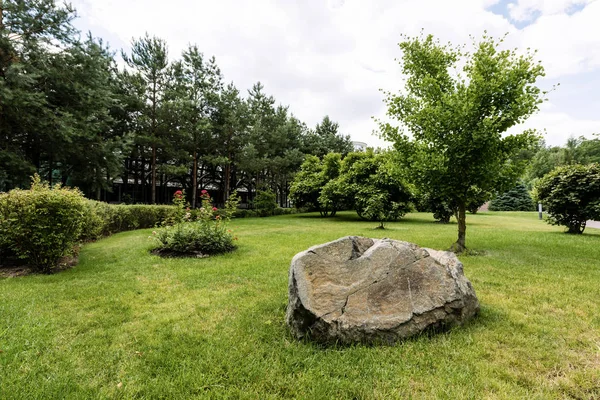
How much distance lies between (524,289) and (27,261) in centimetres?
915

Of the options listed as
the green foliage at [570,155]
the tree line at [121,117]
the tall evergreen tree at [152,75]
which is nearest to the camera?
the tree line at [121,117]

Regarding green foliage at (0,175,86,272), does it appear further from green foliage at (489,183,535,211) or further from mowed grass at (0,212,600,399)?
green foliage at (489,183,535,211)

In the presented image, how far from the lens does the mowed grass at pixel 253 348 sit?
207 cm

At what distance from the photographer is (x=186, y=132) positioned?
737 inches

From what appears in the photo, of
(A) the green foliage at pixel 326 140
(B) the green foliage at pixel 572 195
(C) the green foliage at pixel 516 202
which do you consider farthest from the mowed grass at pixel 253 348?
(C) the green foliage at pixel 516 202

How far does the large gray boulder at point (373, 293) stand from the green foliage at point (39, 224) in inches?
199

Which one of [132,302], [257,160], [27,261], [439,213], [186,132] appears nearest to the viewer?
[132,302]

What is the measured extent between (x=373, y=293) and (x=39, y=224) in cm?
596

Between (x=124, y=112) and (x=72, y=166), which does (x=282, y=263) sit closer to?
(x=72, y=166)

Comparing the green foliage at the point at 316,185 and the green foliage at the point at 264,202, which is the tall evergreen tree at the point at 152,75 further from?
the green foliage at the point at 316,185

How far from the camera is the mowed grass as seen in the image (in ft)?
6.80

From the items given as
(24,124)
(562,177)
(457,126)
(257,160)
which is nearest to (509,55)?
(457,126)

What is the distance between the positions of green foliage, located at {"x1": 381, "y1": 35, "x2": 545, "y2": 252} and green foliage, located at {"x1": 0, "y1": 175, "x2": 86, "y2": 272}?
285 inches

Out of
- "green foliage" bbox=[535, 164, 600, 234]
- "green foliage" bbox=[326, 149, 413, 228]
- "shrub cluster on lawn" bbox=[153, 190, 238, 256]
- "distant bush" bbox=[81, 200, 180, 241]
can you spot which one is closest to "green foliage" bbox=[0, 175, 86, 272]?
"shrub cluster on lawn" bbox=[153, 190, 238, 256]
